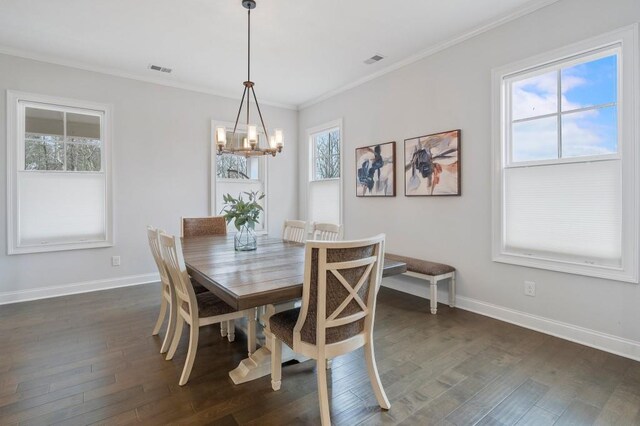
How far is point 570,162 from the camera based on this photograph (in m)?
2.66

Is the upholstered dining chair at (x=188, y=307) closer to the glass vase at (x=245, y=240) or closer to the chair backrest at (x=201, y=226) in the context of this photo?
the glass vase at (x=245, y=240)

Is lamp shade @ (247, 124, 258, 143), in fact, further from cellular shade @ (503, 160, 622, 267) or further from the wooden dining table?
cellular shade @ (503, 160, 622, 267)

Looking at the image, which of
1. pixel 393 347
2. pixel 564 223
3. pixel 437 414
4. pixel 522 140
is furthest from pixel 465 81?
pixel 437 414

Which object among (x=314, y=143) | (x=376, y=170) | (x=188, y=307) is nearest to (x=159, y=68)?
(x=314, y=143)

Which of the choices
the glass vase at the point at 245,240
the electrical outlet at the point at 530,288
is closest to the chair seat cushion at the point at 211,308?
the glass vase at the point at 245,240

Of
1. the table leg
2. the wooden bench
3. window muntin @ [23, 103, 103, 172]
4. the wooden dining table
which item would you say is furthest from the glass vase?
window muntin @ [23, 103, 103, 172]

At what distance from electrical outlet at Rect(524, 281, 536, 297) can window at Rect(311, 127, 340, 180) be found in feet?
9.80

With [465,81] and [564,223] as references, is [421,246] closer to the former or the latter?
[564,223]

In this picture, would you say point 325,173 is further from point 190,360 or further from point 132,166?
point 190,360

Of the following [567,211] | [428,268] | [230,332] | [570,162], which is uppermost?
[570,162]

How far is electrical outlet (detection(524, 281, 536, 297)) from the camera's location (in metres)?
2.89

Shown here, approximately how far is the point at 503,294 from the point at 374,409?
199 centimetres

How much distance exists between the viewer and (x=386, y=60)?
13.0 feet

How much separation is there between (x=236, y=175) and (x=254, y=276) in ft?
12.5
